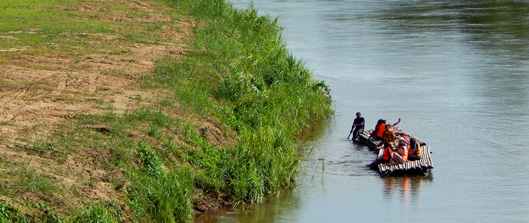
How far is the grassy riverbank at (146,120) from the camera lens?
1411cm

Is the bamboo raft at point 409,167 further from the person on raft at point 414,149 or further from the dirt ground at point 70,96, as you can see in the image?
the dirt ground at point 70,96

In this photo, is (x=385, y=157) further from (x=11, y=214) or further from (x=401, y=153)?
(x=11, y=214)

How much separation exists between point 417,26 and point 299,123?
22274mm

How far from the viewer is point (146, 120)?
1780cm

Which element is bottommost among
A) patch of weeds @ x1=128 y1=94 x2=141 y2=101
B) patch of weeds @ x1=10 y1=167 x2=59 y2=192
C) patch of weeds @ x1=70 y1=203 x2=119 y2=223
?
patch of weeds @ x1=70 y1=203 x2=119 y2=223

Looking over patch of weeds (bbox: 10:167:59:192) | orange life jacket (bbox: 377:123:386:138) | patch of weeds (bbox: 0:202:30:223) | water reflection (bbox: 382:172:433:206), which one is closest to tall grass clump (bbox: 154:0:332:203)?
water reflection (bbox: 382:172:433:206)

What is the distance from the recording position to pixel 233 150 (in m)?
17.7

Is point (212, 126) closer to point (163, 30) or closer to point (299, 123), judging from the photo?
point (299, 123)

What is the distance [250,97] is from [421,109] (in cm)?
651

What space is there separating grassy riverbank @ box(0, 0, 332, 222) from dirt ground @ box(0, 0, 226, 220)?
3 cm

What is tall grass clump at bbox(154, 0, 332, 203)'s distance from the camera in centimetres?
1708

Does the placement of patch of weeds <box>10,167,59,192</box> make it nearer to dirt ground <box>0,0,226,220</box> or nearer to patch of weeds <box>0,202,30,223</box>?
dirt ground <box>0,0,226,220</box>

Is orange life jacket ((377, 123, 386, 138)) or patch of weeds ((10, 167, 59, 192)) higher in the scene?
orange life jacket ((377, 123, 386, 138))

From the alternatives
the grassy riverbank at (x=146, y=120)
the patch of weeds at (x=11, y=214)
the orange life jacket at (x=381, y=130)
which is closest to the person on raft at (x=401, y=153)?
the orange life jacket at (x=381, y=130)
